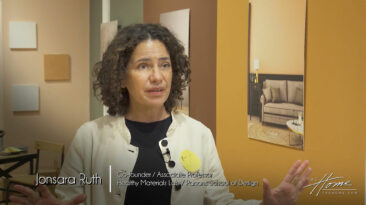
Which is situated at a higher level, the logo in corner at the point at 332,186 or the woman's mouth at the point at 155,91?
the woman's mouth at the point at 155,91

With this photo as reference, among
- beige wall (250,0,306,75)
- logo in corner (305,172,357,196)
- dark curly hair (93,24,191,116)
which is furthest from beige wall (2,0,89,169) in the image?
logo in corner (305,172,357,196)

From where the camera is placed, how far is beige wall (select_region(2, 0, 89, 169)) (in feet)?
3.91

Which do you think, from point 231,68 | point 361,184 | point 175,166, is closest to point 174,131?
point 175,166

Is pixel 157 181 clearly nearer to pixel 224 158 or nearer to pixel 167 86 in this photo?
pixel 167 86

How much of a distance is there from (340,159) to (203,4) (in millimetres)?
816

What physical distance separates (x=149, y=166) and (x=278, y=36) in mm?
519

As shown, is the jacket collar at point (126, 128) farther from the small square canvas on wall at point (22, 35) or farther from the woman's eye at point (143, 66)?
the small square canvas on wall at point (22, 35)

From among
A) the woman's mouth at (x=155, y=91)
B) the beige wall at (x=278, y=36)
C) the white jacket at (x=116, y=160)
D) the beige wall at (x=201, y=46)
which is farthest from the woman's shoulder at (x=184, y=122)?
the beige wall at (x=201, y=46)

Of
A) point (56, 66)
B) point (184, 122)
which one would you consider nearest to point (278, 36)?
point (184, 122)

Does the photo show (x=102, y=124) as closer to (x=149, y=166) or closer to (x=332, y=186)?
(x=149, y=166)

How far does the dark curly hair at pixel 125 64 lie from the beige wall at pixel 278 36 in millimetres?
254

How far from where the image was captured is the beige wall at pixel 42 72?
3.91ft

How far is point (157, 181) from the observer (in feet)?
3.48

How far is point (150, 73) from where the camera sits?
0.99 meters
